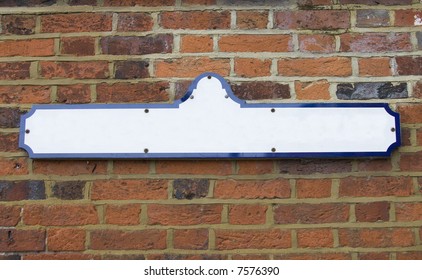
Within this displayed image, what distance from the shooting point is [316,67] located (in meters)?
1.67

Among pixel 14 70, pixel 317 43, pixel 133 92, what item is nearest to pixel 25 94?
pixel 14 70

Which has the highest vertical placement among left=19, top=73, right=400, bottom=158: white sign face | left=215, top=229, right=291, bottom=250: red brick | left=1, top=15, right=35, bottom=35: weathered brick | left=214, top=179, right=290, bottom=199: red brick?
left=1, top=15, right=35, bottom=35: weathered brick

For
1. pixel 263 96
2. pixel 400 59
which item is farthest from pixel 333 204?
pixel 400 59

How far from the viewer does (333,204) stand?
1.57 metres

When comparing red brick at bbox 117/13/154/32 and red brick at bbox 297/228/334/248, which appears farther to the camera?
red brick at bbox 117/13/154/32

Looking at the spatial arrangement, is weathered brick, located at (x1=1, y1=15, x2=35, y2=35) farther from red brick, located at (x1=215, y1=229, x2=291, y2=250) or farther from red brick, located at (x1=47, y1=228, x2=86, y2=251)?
red brick, located at (x1=215, y1=229, x2=291, y2=250)

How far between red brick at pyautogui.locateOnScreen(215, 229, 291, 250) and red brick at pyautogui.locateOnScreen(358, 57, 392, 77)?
0.58 meters

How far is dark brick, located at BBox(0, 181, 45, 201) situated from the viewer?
5.21 ft

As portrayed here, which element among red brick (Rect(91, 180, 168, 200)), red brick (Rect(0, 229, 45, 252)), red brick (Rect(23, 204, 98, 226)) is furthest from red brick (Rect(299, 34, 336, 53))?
red brick (Rect(0, 229, 45, 252))

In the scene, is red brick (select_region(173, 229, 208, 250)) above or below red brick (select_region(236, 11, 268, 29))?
below

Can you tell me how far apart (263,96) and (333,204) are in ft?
1.31

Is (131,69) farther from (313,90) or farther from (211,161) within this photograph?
(313,90)

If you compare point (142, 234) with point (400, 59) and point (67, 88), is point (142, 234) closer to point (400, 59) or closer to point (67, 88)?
point (67, 88)

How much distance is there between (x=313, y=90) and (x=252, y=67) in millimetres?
209
